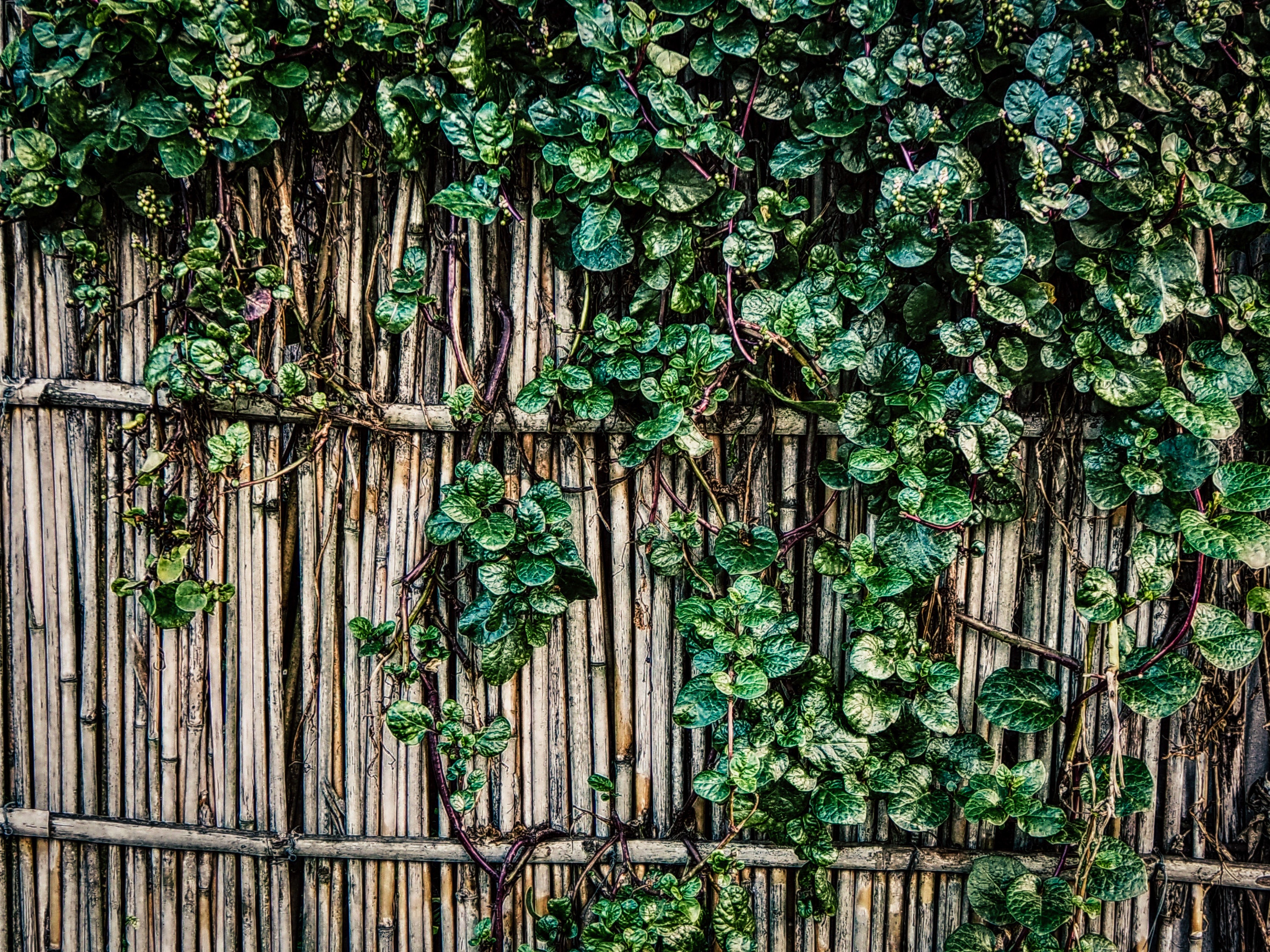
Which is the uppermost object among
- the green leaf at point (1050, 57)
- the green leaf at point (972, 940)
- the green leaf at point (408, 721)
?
the green leaf at point (1050, 57)

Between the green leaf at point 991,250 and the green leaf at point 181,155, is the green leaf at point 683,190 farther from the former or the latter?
the green leaf at point 181,155

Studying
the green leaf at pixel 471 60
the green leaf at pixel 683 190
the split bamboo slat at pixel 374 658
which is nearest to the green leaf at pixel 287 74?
the split bamboo slat at pixel 374 658

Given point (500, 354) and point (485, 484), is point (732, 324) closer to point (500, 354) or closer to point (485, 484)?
point (500, 354)

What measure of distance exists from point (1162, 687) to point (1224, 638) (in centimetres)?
16

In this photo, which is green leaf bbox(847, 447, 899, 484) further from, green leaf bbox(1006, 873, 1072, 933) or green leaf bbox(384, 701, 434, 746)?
green leaf bbox(384, 701, 434, 746)

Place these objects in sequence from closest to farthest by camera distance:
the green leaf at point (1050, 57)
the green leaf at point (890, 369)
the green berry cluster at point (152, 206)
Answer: the green leaf at point (1050, 57) → the green leaf at point (890, 369) → the green berry cluster at point (152, 206)

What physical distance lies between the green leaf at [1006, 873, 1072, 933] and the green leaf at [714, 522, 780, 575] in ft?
2.79

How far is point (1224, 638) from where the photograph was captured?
5.05ft

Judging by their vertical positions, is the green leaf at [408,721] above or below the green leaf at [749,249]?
below

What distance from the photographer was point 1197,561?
1.60 m

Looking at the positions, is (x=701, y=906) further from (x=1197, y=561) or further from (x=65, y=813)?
(x=65, y=813)

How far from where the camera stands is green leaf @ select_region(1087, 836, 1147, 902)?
1.58 meters

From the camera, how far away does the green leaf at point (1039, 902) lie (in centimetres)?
156

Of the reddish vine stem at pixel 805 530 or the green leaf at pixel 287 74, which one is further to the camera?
the reddish vine stem at pixel 805 530
